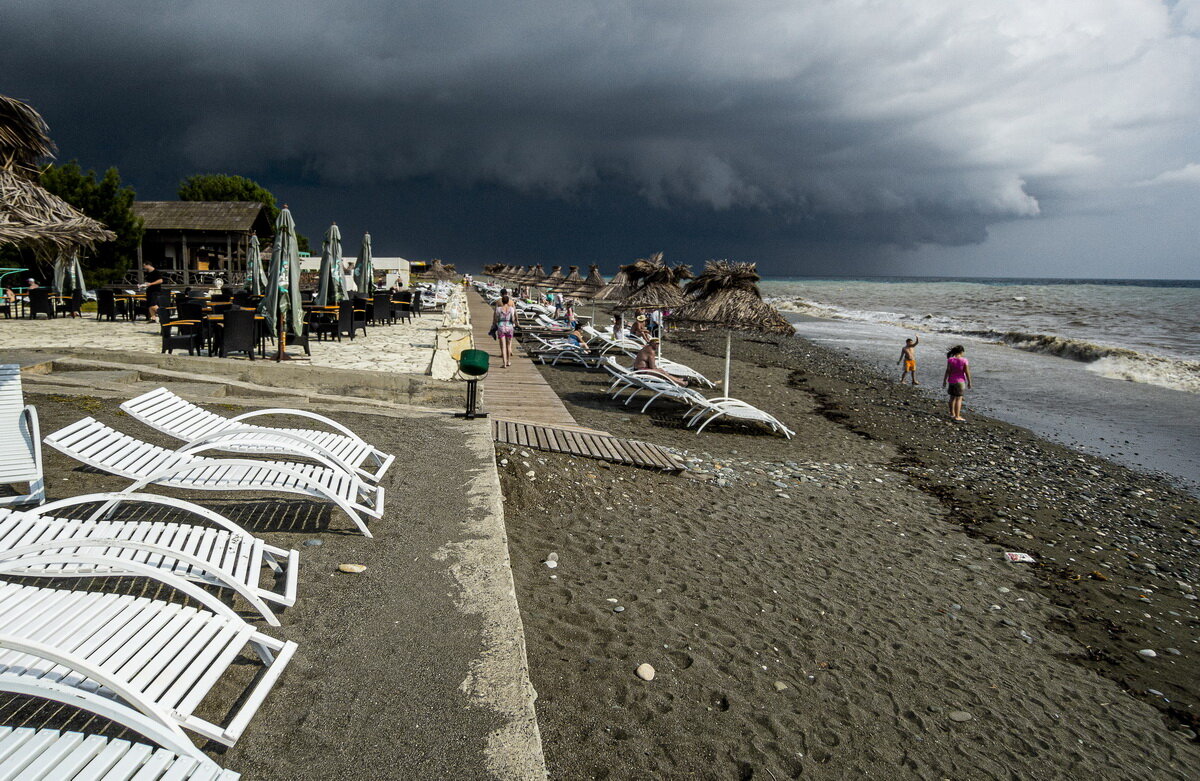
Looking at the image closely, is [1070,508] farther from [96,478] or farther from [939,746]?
[96,478]

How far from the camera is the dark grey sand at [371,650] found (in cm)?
194

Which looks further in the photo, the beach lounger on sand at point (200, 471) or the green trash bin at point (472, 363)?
the green trash bin at point (472, 363)

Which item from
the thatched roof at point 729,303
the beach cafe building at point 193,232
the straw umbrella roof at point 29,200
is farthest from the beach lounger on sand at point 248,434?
the beach cafe building at point 193,232

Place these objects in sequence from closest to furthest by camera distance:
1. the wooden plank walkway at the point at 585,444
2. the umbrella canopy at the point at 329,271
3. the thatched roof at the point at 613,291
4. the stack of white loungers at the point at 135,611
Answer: the stack of white loungers at the point at 135,611 < the wooden plank walkway at the point at 585,444 < the umbrella canopy at the point at 329,271 < the thatched roof at the point at 613,291

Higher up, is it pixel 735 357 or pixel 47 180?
pixel 47 180

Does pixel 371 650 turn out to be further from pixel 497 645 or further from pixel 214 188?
pixel 214 188

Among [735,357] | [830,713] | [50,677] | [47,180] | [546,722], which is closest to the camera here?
[50,677]

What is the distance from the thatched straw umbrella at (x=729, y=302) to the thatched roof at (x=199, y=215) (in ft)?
55.5

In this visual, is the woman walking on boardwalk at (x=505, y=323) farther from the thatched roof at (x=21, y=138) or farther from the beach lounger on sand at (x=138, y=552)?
Answer: the beach lounger on sand at (x=138, y=552)

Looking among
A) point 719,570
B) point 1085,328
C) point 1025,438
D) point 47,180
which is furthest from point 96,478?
point 1085,328

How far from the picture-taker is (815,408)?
35.9 feet

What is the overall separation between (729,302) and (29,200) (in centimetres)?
2441

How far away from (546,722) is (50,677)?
5.41 ft

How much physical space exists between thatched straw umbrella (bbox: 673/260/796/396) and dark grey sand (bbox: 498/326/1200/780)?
18.8 metres
